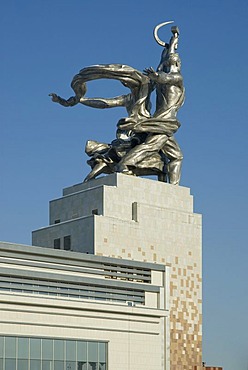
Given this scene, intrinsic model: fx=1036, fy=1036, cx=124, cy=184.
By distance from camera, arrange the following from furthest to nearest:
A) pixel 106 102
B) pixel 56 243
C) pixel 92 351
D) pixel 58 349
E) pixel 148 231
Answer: pixel 106 102 → pixel 56 243 → pixel 148 231 → pixel 92 351 → pixel 58 349

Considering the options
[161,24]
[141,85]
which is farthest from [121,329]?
[161,24]

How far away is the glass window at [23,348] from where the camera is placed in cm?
4075

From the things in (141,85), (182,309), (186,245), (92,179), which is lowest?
(182,309)

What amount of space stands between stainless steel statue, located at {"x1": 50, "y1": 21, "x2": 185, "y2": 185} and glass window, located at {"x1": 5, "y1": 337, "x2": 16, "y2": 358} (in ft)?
39.3

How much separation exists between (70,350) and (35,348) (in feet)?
5.99

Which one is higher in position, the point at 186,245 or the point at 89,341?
the point at 186,245

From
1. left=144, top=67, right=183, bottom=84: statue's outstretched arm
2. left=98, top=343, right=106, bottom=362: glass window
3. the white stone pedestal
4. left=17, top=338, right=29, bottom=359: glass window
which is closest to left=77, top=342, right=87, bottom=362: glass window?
left=98, top=343, right=106, bottom=362: glass window

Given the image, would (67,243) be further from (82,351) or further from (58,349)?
(58,349)

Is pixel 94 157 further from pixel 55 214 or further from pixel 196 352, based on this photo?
pixel 196 352

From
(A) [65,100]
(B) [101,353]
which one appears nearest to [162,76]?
(A) [65,100]

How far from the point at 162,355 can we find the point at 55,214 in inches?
353

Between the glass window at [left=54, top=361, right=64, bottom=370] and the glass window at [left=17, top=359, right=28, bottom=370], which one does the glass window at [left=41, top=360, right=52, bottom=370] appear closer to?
the glass window at [left=54, top=361, right=64, bottom=370]

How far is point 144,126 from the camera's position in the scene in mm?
50531

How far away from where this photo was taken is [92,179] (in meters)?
50.1
